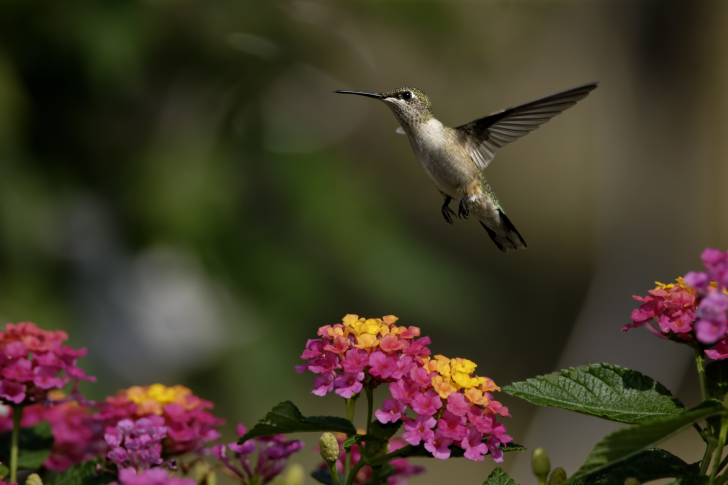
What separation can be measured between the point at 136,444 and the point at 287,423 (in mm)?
211

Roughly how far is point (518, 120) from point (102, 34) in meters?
2.13

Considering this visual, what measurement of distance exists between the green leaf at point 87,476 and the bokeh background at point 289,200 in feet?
6.45

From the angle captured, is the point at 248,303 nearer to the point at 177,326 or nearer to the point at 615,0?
the point at 177,326

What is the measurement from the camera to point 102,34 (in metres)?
3.06

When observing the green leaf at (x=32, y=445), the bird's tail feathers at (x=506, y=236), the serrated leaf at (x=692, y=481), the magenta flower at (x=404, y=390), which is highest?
the bird's tail feathers at (x=506, y=236)

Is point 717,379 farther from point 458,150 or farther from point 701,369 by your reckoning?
point 458,150

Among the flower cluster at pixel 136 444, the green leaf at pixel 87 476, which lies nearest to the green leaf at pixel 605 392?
the flower cluster at pixel 136 444

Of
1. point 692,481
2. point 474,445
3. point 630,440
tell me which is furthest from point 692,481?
point 474,445

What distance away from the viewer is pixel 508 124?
5.30 ft

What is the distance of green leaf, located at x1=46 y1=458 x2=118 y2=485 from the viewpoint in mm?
1060

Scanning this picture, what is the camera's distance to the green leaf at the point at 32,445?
1.13m

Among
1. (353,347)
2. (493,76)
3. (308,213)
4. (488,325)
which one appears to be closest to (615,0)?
(493,76)

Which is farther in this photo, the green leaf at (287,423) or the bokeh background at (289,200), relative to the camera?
the bokeh background at (289,200)

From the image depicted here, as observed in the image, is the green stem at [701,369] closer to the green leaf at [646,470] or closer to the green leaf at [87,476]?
the green leaf at [646,470]
